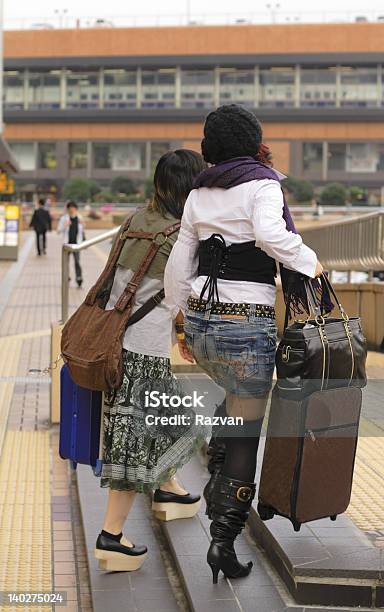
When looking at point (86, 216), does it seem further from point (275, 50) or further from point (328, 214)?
point (275, 50)

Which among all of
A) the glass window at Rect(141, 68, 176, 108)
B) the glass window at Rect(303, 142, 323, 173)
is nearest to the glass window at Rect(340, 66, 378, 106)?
the glass window at Rect(303, 142, 323, 173)

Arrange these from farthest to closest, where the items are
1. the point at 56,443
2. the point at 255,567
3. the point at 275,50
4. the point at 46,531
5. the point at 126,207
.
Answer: the point at 275,50
the point at 126,207
the point at 56,443
the point at 46,531
the point at 255,567

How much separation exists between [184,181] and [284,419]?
118 centimetres

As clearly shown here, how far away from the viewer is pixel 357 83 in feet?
296

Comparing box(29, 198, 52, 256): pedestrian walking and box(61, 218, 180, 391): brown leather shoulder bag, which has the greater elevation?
box(61, 218, 180, 391): brown leather shoulder bag

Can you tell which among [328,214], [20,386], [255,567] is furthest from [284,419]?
[328,214]

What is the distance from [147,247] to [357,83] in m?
88.6

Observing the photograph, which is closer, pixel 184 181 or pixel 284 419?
pixel 284 419

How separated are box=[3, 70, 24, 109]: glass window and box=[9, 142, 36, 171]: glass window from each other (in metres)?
3.53

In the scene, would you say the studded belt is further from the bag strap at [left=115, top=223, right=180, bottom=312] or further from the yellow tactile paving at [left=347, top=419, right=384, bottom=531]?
the yellow tactile paving at [left=347, top=419, right=384, bottom=531]

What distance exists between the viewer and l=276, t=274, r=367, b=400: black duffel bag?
372cm

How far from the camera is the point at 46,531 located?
5406 mm

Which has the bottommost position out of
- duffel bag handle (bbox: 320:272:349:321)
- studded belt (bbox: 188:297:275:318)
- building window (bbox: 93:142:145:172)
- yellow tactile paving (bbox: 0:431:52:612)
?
yellow tactile paving (bbox: 0:431:52:612)

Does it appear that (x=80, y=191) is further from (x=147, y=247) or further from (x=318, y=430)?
(x=318, y=430)
